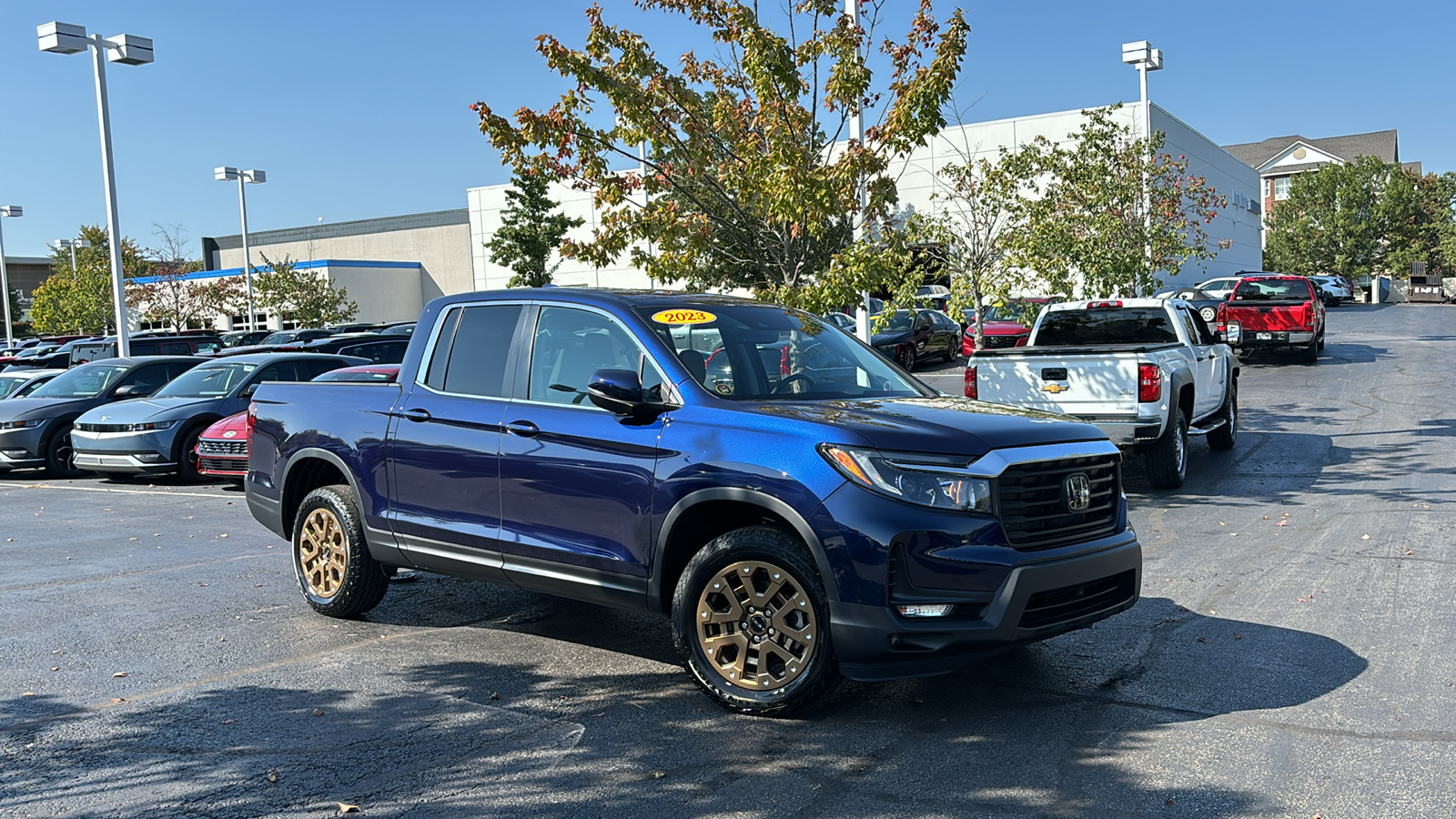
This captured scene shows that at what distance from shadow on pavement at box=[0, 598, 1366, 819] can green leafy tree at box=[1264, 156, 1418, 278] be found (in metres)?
78.0

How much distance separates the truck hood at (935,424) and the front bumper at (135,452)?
12.0 m

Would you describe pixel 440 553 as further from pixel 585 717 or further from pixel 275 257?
pixel 275 257

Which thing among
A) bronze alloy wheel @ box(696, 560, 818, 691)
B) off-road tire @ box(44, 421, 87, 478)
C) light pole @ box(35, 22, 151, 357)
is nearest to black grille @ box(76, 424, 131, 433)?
off-road tire @ box(44, 421, 87, 478)

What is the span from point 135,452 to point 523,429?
11156mm

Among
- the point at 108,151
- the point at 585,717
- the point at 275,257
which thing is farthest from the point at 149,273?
the point at 585,717

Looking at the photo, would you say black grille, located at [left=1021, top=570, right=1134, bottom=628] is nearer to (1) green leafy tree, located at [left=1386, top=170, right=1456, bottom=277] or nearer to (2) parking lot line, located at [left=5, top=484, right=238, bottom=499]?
(2) parking lot line, located at [left=5, top=484, right=238, bottom=499]

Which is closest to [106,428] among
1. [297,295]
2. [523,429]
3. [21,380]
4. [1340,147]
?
[21,380]

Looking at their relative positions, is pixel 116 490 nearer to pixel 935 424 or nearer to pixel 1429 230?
pixel 935 424

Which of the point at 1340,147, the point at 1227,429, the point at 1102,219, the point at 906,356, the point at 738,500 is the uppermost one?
the point at 1340,147

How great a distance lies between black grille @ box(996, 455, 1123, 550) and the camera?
5.04 m

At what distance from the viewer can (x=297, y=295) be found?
55562mm

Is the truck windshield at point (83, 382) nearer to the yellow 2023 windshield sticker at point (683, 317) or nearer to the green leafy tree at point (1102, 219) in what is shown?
the green leafy tree at point (1102, 219)

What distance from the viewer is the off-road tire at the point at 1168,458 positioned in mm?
11312

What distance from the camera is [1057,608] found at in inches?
201
